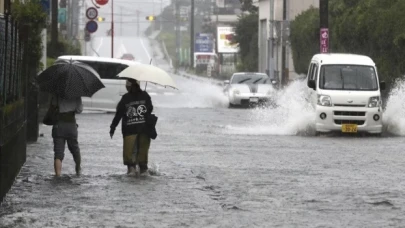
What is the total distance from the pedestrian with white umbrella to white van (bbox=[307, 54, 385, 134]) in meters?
11.5

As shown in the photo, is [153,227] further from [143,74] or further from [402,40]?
[402,40]

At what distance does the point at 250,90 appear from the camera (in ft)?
161

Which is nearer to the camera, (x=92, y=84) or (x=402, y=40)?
(x=92, y=84)

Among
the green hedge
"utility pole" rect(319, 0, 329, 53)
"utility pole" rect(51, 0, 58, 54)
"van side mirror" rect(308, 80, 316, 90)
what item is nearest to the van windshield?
"van side mirror" rect(308, 80, 316, 90)

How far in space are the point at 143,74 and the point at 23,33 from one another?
2.42 metres

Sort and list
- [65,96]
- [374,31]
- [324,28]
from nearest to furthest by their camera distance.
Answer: [65,96]
[324,28]
[374,31]

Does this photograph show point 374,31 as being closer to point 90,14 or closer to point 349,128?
point 349,128

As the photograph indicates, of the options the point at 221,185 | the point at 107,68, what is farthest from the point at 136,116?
the point at 107,68

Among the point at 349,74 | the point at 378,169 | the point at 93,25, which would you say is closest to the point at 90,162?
the point at 378,169

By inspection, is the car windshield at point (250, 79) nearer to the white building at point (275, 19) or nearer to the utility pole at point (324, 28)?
the utility pole at point (324, 28)

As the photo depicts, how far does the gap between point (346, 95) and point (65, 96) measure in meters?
12.9

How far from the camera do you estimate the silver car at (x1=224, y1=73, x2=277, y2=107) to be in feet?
160

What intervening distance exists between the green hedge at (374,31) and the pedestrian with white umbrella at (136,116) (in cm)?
2201

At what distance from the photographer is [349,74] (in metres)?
31.1
